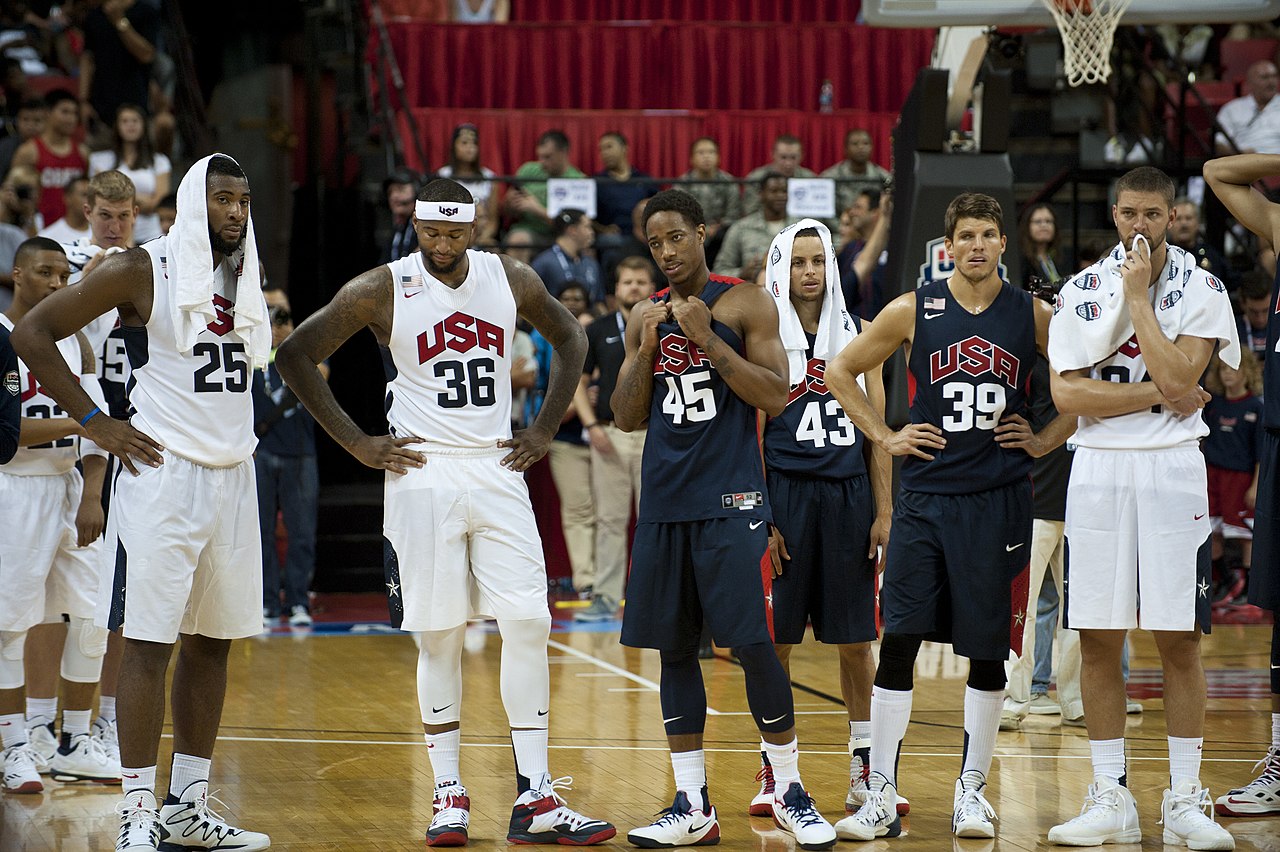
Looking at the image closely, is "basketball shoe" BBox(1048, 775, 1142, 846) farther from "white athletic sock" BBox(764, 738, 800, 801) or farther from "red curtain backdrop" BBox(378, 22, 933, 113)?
"red curtain backdrop" BBox(378, 22, 933, 113)

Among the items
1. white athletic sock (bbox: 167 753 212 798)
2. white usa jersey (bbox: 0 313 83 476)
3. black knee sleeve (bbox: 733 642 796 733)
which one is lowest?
white athletic sock (bbox: 167 753 212 798)

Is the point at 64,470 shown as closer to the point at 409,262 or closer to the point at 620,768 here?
the point at 409,262

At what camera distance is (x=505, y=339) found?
5.87m

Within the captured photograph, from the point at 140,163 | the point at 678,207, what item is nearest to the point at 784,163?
the point at 140,163

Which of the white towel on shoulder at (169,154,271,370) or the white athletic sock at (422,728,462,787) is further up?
the white towel on shoulder at (169,154,271,370)

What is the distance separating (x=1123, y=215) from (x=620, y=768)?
328 centimetres

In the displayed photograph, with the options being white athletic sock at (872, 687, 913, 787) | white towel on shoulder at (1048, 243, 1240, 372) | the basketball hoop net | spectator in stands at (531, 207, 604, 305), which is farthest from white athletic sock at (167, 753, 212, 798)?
spectator in stands at (531, 207, 604, 305)

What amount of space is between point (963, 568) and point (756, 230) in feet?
25.1

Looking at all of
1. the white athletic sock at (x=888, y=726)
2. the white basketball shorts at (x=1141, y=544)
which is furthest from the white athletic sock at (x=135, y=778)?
the white basketball shorts at (x=1141, y=544)

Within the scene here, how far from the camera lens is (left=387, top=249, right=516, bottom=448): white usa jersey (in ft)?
18.9

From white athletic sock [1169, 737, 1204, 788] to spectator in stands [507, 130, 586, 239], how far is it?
29.2ft

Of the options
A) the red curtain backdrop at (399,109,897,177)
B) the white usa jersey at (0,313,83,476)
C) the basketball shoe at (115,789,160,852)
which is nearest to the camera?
the basketball shoe at (115,789,160,852)

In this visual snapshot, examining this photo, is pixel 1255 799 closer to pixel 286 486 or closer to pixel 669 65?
pixel 286 486

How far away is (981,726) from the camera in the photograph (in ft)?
18.8
